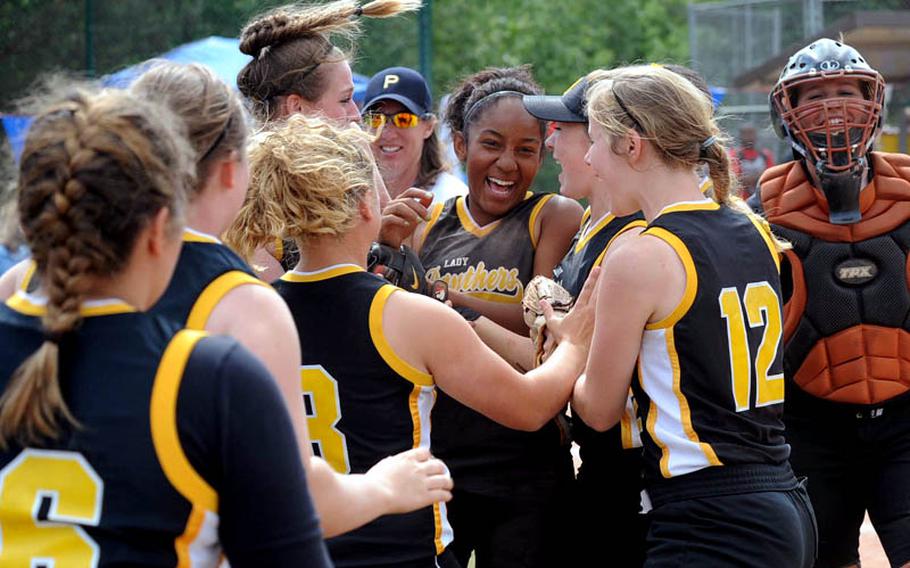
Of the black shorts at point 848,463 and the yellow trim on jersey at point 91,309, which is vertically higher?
the yellow trim on jersey at point 91,309

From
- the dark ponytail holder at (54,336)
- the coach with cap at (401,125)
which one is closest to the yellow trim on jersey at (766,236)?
the coach with cap at (401,125)

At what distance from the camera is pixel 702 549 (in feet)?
10.4

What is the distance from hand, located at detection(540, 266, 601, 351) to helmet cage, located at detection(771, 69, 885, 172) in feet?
4.11

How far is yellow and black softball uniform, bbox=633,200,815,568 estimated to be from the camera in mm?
3154

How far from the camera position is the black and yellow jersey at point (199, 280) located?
213cm

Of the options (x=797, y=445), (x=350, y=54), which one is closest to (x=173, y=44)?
(x=350, y=54)

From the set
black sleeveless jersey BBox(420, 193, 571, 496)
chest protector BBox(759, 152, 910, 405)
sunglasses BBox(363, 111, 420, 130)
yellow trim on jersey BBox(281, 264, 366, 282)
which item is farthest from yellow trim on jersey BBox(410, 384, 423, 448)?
sunglasses BBox(363, 111, 420, 130)

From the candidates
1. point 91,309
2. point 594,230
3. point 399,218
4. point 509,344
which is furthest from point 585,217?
point 91,309

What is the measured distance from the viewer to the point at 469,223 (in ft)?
14.6

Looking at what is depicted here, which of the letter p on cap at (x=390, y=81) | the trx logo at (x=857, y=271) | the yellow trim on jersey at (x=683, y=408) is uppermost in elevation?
the letter p on cap at (x=390, y=81)

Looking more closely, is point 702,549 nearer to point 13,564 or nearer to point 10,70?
point 13,564

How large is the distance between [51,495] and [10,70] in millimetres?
10659

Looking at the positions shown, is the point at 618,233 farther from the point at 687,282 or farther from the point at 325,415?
the point at 325,415

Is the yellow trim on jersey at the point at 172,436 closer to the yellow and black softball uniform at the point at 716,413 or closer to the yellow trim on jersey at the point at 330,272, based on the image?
the yellow trim on jersey at the point at 330,272
